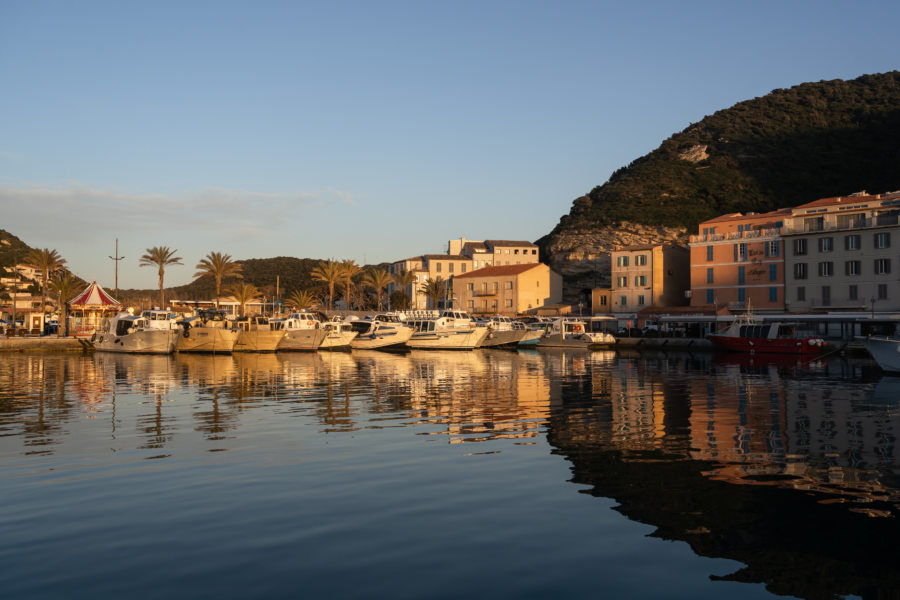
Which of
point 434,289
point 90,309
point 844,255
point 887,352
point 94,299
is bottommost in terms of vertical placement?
point 887,352

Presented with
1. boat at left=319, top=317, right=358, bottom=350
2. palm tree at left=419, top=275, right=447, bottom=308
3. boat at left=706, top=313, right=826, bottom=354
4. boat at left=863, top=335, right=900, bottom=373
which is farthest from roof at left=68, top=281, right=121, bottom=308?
boat at left=863, top=335, right=900, bottom=373

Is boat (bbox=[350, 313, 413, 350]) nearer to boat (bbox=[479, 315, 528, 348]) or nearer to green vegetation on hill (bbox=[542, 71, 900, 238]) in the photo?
boat (bbox=[479, 315, 528, 348])

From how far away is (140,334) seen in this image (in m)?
68.7

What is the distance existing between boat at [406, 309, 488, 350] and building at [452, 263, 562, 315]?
3323cm

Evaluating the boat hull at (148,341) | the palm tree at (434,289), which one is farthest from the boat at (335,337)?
the palm tree at (434,289)

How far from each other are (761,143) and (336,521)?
163 m

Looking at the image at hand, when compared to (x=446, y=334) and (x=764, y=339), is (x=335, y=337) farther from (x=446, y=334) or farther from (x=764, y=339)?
(x=764, y=339)

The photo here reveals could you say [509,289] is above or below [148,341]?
above

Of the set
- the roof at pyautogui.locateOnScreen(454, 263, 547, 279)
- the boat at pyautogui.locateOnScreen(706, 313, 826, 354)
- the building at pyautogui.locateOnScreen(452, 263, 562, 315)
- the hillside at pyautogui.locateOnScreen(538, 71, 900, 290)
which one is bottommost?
the boat at pyautogui.locateOnScreen(706, 313, 826, 354)

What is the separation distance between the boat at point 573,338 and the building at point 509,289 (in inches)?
1054

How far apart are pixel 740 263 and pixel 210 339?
59.9m

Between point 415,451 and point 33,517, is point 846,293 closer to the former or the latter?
point 415,451

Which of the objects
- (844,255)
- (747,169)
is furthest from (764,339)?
(747,169)

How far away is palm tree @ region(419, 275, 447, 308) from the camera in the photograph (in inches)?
4638
